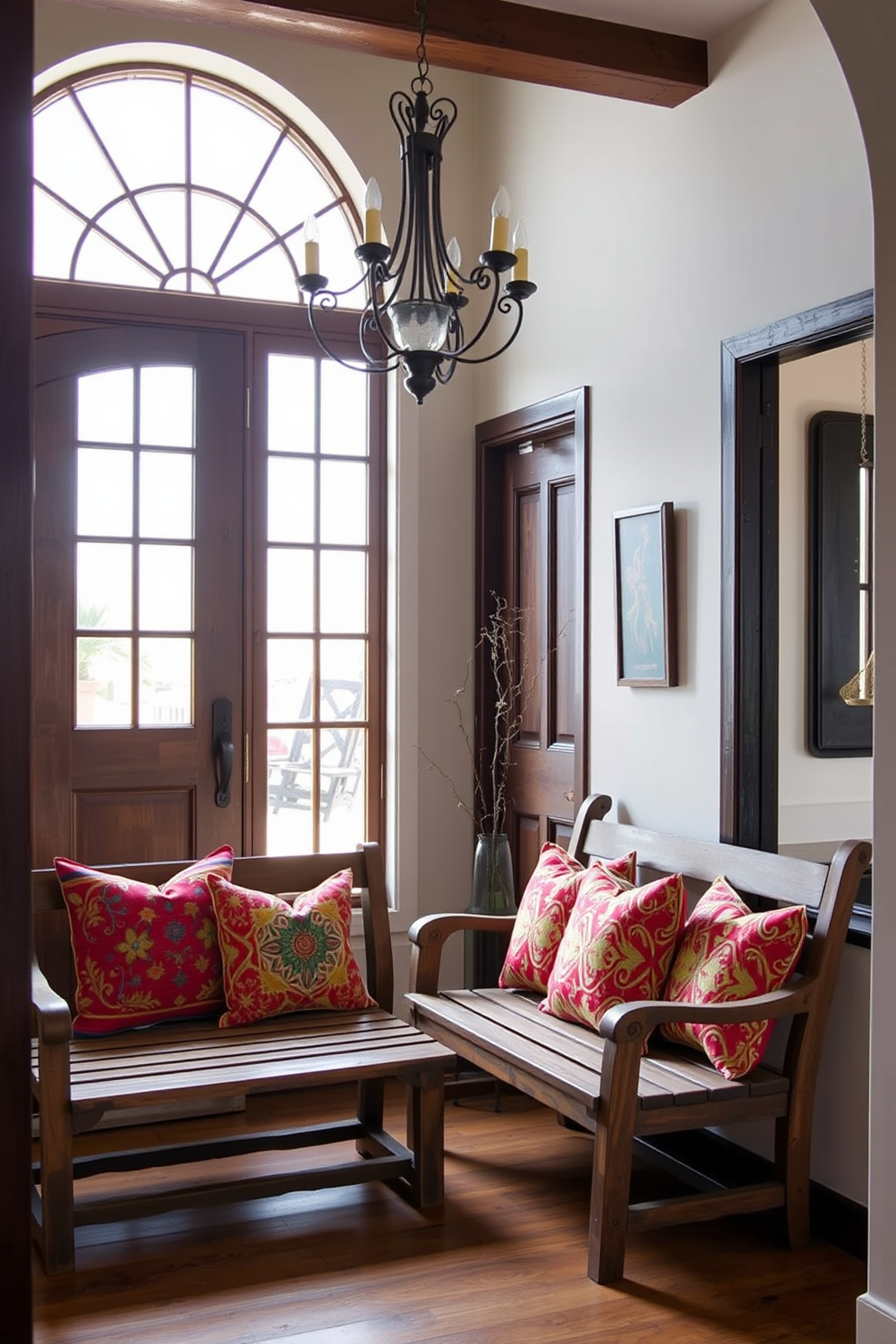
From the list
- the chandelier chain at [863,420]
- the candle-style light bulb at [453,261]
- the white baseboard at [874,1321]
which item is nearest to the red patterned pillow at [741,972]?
the white baseboard at [874,1321]

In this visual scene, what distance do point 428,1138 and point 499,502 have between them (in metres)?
2.41

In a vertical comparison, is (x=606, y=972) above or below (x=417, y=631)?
below

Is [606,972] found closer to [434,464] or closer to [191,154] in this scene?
[434,464]

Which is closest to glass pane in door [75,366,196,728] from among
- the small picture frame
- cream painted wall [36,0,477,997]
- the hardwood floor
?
cream painted wall [36,0,477,997]

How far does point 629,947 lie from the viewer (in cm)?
330

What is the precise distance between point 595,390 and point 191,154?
1654 millimetres

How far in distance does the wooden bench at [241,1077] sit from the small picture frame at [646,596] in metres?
0.97

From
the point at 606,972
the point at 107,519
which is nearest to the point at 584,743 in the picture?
the point at 606,972

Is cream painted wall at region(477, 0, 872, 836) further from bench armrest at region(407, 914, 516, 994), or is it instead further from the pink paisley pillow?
bench armrest at region(407, 914, 516, 994)

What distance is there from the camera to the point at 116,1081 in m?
3.06

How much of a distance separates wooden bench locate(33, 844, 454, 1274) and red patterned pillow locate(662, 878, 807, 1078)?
0.66m

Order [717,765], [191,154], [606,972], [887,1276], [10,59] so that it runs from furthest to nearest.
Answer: [191,154]
[717,765]
[606,972]
[887,1276]
[10,59]

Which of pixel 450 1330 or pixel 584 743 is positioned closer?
Result: pixel 450 1330

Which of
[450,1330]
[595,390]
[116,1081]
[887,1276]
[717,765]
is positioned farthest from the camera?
[595,390]
